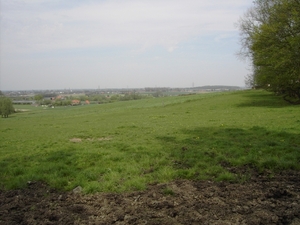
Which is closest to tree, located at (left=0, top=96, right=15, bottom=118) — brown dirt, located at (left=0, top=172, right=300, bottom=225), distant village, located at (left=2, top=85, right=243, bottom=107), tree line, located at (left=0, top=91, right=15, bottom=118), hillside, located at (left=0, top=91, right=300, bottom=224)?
Result: tree line, located at (left=0, top=91, right=15, bottom=118)

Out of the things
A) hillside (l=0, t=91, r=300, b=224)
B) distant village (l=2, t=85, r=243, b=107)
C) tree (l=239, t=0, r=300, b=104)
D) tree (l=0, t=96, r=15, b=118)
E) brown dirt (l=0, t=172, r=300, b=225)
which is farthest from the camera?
→ distant village (l=2, t=85, r=243, b=107)

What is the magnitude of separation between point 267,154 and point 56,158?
27.7 ft

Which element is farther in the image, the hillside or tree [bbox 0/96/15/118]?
tree [bbox 0/96/15/118]

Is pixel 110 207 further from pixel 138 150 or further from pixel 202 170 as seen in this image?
pixel 138 150

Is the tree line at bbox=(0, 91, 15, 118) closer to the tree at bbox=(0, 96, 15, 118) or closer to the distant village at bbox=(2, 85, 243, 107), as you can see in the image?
the tree at bbox=(0, 96, 15, 118)

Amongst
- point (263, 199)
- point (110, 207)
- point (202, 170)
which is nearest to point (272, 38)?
point (202, 170)

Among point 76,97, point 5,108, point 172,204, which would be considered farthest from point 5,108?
point 172,204

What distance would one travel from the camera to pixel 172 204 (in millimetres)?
5750

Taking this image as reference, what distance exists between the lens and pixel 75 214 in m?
5.61

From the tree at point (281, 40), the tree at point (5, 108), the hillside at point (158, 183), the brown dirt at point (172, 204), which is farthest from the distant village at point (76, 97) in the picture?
the brown dirt at point (172, 204)

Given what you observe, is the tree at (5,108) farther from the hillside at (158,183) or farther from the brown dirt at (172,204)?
the brown dirt at (172,204)

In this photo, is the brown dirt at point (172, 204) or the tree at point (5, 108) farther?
the tree at point (5, 108)

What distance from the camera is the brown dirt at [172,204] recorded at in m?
5.07

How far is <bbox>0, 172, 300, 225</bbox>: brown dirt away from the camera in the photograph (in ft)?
16.6
